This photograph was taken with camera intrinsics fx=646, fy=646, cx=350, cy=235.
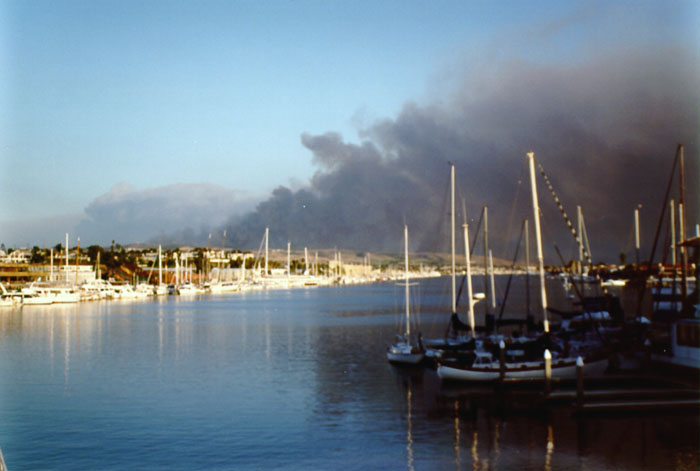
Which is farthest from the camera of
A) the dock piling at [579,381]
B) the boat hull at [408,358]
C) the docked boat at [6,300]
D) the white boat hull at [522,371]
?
the docked boat at [6,300]

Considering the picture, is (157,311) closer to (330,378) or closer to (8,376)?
(8,376)

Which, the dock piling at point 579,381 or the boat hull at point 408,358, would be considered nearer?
the dock piling at point 579,381

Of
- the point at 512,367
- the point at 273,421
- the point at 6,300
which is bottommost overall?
the point at 273,421

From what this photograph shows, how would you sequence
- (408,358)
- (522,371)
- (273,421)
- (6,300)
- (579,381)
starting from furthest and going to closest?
(6,300)
(408,358)
(522,371)
(273,421)
(579,381)

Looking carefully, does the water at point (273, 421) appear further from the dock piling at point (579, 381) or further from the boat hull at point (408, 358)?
the boat hull at point (408, 358)

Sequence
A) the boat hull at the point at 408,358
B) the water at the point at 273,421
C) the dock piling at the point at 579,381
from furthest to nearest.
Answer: the boat hull at the point at 408,358 < the dock piling at the point at 579,381 < the water at the point at 273,421

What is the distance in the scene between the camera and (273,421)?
33594mm

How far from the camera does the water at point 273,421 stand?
26547 millimetres

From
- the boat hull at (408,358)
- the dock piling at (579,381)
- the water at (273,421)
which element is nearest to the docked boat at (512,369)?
the water at (273,421)

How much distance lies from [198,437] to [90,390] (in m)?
15.4

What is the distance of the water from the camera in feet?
87.1

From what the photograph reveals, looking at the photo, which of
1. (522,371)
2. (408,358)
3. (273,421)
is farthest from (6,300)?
(522,371)

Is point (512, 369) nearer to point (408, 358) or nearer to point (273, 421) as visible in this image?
point (408, 358)

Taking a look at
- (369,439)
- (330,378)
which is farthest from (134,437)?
(330,378)
